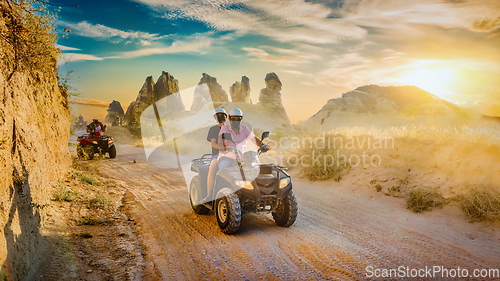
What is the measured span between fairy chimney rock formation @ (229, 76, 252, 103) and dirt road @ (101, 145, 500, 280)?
80.2 metres

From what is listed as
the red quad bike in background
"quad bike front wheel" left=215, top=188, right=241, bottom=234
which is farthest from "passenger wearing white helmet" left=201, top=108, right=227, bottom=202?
the red quad bike in background

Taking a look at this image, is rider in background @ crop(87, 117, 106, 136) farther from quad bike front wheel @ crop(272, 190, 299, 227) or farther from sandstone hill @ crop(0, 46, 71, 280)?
quad bike front wheel @ crop(272, 190, 299, 227)

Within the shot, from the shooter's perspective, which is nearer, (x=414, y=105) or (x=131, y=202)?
(x=131, y=202)

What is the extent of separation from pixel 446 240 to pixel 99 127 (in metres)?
14.8

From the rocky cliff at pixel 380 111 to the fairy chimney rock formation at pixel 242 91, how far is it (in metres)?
30.6

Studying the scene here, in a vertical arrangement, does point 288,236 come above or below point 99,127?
below

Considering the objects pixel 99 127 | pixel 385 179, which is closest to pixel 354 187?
pixel 385 179

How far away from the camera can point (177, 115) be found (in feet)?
197

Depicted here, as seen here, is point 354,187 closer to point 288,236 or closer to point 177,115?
point 288,236

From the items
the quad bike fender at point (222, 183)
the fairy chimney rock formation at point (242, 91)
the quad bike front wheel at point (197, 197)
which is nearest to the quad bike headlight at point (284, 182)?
the quad bike fender at point (222, 183)

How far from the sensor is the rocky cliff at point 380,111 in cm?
5272

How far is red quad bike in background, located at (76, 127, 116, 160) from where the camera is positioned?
40.9ft

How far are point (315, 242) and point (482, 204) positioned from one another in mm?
3718

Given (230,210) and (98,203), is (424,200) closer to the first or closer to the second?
(230,210)
